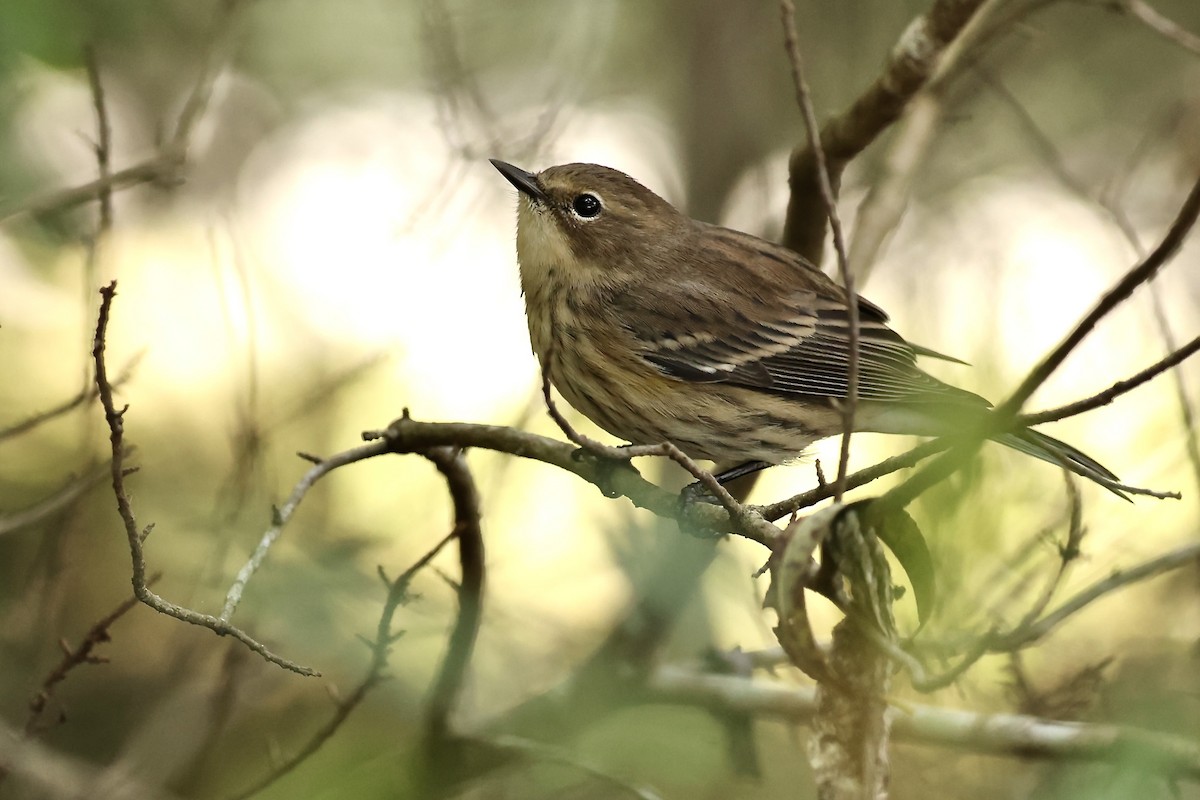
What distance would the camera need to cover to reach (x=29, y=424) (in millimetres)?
3859

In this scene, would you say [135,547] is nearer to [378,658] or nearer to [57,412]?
[378,658]

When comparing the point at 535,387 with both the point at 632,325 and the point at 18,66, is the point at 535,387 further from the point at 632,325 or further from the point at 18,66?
the point at 18,66

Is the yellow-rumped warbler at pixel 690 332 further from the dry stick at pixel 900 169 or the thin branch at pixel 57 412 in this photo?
the thin branch at pixel 57 412

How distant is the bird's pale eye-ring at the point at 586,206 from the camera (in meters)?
5.34

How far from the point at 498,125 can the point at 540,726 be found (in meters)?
3.14

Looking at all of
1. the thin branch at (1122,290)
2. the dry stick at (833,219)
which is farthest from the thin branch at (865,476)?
the thin branch at (1122,290)

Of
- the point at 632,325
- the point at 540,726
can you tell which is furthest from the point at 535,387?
the point at 540,726

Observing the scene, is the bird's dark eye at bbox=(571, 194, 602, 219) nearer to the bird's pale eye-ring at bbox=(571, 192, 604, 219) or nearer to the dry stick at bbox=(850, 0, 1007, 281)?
the bird's pale eye-ring at bbox=(571, 192, 604, 219)

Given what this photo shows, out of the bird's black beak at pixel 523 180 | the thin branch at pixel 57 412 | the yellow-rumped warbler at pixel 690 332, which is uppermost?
the bird's black beak at pixel 523 180

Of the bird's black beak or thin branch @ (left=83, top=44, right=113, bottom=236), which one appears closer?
thin branch @ (left=83, top=44, right=113, bottom=236)

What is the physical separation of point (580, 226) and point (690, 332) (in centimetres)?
67

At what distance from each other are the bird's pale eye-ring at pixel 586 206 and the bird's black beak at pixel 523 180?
137 mm

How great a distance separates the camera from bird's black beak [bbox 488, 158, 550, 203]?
16.9ft

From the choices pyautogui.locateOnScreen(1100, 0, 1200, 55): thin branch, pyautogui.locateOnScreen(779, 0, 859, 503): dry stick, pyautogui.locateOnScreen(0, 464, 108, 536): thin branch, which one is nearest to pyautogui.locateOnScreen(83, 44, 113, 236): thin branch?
pyautogui.locateOnScreen(0, 464, 108, 536): thin branch
